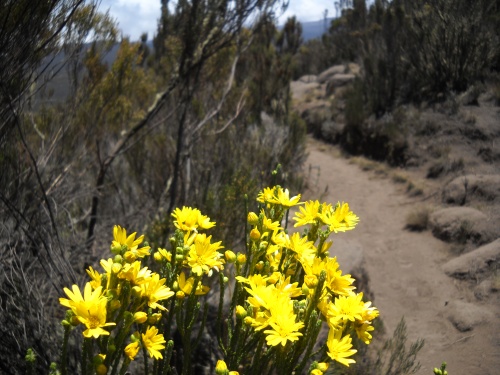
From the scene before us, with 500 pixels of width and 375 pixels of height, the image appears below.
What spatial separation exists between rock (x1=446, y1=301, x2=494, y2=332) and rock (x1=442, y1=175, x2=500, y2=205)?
2.03 m

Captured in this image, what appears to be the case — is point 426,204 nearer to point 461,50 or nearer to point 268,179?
point 268,179

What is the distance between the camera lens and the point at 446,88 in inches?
358

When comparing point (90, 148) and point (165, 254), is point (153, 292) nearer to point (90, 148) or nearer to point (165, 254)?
point (165, 254)

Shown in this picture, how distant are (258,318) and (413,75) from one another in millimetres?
10441

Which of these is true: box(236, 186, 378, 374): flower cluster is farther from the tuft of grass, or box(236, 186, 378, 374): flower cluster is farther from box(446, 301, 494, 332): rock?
the tuft of grass

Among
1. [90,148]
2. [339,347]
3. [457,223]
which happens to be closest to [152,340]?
[339,347]

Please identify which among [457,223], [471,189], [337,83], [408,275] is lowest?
[408,275]

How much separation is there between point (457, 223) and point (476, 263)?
3.86 feet

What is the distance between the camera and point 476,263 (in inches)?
168

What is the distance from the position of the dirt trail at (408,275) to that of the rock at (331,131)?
12.2ft

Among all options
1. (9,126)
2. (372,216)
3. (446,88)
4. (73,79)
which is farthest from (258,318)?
(446,88)

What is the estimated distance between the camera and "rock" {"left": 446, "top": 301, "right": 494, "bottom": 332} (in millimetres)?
3477

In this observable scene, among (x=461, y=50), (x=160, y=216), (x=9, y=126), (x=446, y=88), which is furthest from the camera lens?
(x=446, y=88)

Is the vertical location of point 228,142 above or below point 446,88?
below
